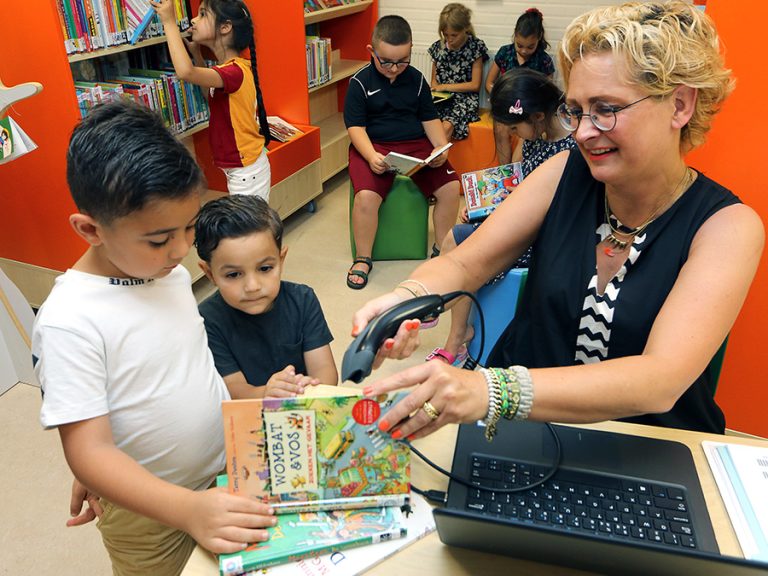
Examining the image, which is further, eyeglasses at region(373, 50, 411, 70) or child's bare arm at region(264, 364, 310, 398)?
eyeglasses at region(373, 50, 411, 70)

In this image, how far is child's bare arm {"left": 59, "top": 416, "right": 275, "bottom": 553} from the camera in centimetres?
81

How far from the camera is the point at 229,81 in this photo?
273 centimetres

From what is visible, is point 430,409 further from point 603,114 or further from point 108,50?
point 108,50

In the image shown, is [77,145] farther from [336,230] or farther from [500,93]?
[336,230]

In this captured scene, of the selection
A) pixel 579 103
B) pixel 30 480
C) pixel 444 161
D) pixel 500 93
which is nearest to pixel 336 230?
pixel 444 161

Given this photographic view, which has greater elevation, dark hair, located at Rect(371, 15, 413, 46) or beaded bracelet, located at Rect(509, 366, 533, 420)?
dark hair, located at Rect(371, 15, 413, 46)

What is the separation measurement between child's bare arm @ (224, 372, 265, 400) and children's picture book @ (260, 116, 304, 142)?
2476 mm

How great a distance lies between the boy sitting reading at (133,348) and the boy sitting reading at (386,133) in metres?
2.14

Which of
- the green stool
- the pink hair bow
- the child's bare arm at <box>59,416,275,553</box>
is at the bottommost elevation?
the green stool

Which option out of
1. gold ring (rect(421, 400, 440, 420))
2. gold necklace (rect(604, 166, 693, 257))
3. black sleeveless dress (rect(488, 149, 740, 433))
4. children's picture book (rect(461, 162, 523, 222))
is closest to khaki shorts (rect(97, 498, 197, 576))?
gold ring (rect(421, 400, 440, 420))

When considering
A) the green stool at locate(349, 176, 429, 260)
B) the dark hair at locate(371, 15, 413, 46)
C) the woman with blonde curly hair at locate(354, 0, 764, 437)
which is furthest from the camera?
the green stool at locate(349, 176, 429, 260)

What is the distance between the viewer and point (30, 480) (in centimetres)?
200

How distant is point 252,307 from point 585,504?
855 millimetres

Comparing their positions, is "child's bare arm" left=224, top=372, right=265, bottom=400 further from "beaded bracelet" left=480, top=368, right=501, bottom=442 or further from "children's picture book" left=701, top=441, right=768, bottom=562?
"children's picture book" left=701, top=441, right=768, bottom=562
